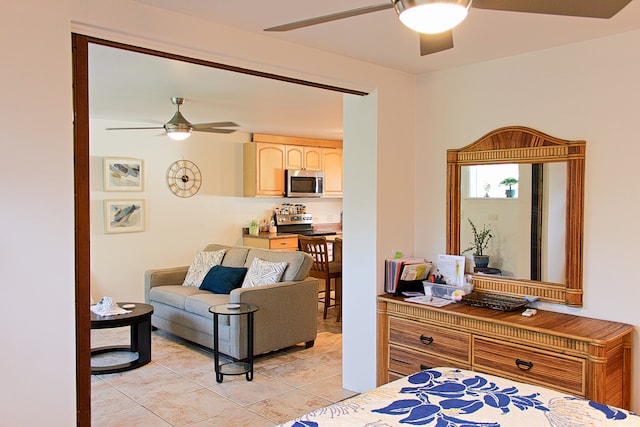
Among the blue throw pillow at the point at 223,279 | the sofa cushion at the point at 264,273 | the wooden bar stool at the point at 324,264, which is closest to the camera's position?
the sofa cushion at the point at 264,273

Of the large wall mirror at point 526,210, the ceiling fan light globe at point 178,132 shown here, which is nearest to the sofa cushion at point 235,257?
the ceiling fan light globe at point 178,132

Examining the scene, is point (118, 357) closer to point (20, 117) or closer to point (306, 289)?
point (306, 289)

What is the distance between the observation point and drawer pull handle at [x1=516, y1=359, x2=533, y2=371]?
281 cm

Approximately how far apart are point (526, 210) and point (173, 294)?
353cm

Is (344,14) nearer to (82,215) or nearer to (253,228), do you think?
(82,215)

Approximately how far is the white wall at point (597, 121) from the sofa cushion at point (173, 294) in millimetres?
3292

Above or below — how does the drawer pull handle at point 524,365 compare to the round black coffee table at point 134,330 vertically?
above

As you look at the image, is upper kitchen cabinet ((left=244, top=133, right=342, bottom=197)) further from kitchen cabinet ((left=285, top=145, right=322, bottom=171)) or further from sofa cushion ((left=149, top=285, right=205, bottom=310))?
sofa cushion ((left=149, top=285, right=205, bottom=310))

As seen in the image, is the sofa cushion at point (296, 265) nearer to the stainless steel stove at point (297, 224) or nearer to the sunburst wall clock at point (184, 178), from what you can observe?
the sunburst wall clock at point (184, 178)

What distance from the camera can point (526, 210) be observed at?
3.32 metres

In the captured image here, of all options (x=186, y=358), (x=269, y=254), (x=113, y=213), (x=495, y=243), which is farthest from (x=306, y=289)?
(x=113, y=213)

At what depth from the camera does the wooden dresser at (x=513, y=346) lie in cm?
262

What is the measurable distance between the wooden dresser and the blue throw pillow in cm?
210

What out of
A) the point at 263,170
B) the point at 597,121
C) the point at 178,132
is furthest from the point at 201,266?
the point at 597,121
